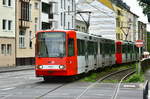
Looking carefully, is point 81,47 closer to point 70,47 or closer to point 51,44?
point 70,47

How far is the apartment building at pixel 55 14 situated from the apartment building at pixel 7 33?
10.9 m

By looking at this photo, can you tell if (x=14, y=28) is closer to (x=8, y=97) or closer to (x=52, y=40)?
(x=52, y=40)

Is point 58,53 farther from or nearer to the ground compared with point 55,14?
nearer to the ground

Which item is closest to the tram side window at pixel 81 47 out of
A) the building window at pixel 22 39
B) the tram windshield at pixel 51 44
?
the tram windshield at pixel 51 44

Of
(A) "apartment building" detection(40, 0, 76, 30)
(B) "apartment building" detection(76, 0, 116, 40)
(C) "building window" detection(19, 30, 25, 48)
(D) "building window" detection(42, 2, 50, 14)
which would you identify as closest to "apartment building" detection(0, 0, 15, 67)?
(C) "building window" detection(19, 30, 25, 48)

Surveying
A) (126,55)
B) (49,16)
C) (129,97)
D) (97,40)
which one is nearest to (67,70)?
(129,97)

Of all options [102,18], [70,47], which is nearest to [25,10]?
[70,47]

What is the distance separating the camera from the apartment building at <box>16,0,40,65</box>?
198ft

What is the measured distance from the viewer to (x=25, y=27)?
62219 mm

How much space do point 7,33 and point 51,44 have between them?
1305 inches

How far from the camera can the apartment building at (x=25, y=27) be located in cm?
6041

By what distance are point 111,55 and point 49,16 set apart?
3029 cm

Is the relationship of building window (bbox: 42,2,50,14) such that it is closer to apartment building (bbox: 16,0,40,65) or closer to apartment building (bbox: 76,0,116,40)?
apartment building (bbox: 16,0,40,65)

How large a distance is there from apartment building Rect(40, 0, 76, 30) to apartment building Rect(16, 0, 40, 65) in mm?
3384
